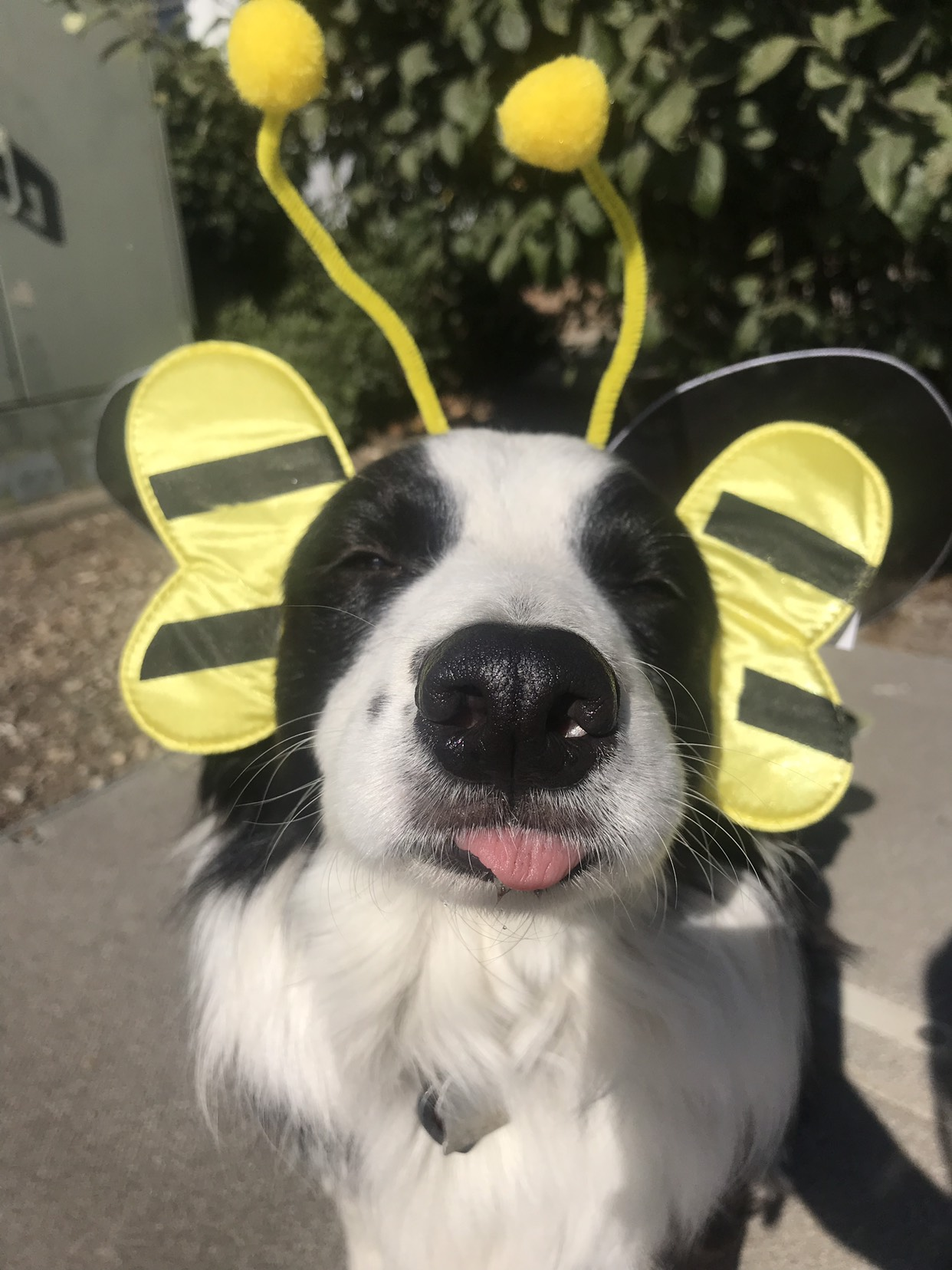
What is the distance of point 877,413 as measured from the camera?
182cm

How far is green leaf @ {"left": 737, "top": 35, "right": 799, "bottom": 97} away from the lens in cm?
213

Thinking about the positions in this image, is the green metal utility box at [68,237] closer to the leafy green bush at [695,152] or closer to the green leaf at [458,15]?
the leafy green bush at [695,152]

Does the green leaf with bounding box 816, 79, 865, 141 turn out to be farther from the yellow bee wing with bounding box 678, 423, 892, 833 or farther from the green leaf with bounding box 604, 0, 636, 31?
the yellow bee wing with bounding box 678, 423, 892, 833

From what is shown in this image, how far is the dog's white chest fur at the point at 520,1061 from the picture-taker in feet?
4.86

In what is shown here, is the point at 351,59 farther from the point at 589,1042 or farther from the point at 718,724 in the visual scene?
the point at 589,1042

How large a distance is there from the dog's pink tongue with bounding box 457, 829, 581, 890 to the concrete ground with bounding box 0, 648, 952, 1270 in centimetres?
111

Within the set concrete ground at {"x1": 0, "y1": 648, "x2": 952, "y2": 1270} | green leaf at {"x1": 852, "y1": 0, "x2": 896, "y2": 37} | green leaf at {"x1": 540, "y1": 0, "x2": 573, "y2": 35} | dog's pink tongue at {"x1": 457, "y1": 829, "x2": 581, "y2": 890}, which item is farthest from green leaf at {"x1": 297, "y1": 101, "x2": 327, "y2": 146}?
dog's pink tongue at {"x1": 457, "y1": 829, "x2": 581, "y2": 890}

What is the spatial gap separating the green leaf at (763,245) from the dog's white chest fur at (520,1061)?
285 cm

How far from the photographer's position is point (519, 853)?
117 cm

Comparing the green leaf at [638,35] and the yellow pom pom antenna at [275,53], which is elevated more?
the green leaf at [638,35]

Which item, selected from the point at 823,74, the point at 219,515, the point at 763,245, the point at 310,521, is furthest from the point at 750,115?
the point at 219,515

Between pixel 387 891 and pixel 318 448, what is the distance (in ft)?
2.77

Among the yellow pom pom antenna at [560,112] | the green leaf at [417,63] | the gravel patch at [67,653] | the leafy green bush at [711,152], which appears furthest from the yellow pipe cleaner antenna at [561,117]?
the gravel patch at [67,653]

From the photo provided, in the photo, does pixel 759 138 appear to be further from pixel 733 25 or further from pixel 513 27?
pixel 513 27
